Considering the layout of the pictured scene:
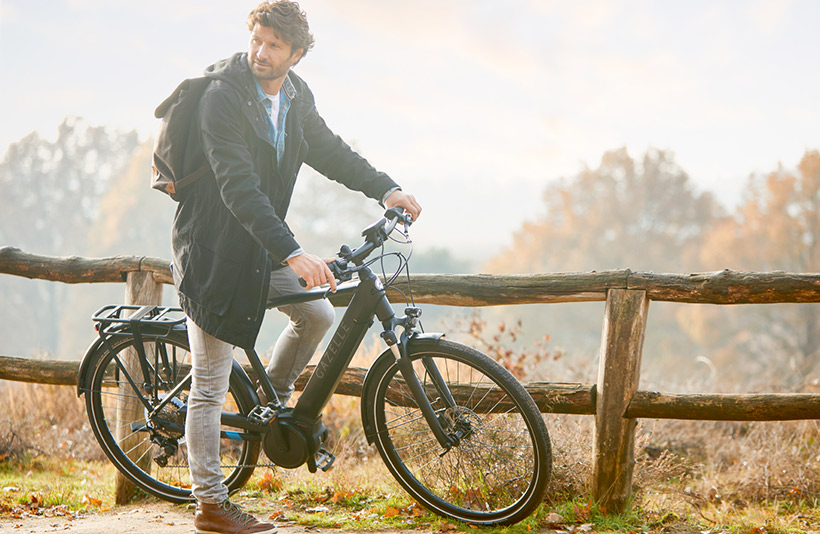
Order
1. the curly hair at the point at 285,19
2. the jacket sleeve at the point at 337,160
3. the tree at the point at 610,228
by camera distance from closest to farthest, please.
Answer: the curly hair at the point at 285,19, the jacket sleeve at the point at 337,160, the tree at the point at 610,228

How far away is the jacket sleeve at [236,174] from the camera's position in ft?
8.45

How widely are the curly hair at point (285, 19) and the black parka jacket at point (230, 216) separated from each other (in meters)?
0.18

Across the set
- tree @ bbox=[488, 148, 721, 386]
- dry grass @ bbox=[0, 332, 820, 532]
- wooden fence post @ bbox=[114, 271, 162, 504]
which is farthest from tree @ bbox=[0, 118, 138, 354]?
wooden fence post @ bbox=[114, 271, 162, 504]

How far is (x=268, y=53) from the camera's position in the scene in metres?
2.75

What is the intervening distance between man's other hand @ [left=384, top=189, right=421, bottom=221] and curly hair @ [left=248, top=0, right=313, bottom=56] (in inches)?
28.4

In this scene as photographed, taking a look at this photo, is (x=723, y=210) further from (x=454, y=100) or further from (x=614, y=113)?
(x=454, y=100)

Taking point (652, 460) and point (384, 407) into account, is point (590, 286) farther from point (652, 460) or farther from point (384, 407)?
point (652, 460)

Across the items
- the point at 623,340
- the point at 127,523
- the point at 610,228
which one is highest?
the point at 610,228

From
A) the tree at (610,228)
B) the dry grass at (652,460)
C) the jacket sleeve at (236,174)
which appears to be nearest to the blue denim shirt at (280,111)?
the jacket sleeve at (236,174)

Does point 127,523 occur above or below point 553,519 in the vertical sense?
below

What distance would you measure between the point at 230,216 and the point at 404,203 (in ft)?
2.45

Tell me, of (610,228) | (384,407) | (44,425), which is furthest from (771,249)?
(384,407)

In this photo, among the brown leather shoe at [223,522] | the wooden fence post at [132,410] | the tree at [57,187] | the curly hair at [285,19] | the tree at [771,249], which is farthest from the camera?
the tree at [57,187]

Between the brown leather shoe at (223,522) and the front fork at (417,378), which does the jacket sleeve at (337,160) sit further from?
the brown leather shoe at (223,522)
